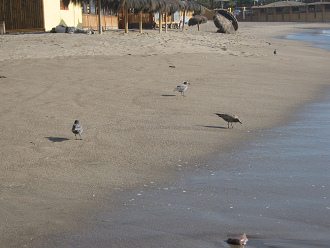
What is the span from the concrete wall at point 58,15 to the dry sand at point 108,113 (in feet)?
21.8

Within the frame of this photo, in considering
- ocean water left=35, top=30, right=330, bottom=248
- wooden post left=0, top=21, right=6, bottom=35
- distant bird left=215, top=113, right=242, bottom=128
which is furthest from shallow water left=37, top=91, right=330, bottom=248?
wooden post left=0, top=21, right=6, bottom=35

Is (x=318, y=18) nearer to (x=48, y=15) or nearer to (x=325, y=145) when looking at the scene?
(x=48, y=15)

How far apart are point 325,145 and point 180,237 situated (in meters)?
3.95

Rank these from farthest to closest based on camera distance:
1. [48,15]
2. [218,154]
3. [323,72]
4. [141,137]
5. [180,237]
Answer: [48,15] < [323,72] < [141,137] < [218,154] < [180,237]

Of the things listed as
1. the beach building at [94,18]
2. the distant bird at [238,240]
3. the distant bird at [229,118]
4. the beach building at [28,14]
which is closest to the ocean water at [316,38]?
the beach building at [94,18]

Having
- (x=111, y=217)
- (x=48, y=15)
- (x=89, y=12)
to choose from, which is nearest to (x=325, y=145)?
(x=111, y=217)

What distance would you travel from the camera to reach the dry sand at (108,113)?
618 centimetres

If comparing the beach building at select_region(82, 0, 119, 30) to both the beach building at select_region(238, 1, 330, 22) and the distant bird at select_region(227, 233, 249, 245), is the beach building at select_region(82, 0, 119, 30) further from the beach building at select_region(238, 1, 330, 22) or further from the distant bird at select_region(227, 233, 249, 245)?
the beach building at select_region(238, 1, 330, 22)

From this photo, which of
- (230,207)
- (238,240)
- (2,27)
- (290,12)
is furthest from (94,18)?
(290,12)

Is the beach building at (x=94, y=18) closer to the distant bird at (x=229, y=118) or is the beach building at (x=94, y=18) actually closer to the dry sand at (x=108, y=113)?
the dry sand at (x=108, y=113)

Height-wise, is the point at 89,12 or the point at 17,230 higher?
the point at 89,12

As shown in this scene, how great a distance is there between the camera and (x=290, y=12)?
92.2 meters

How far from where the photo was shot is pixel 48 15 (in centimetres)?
2700

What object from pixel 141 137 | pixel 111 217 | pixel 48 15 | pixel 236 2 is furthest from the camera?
pixel 236 2
